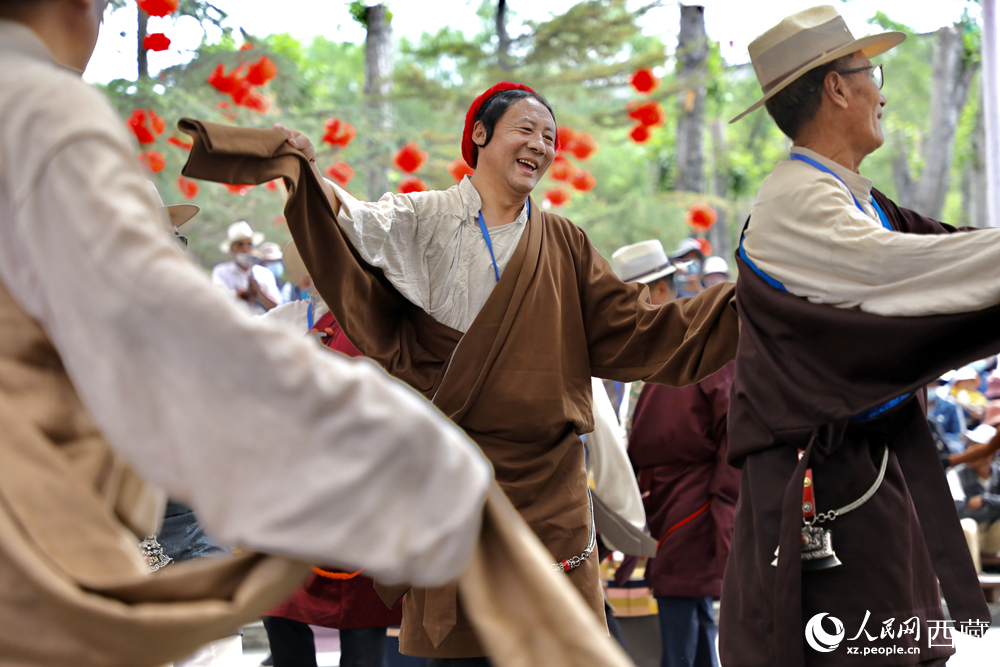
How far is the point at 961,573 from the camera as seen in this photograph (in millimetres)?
2596

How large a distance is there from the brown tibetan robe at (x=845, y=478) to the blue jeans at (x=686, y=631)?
1950 millimetres

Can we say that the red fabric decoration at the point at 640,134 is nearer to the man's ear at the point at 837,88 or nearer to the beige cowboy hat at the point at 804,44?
the beige cowboy hat at the point at 804,44

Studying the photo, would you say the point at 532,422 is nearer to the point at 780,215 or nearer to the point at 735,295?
the point at 735,295

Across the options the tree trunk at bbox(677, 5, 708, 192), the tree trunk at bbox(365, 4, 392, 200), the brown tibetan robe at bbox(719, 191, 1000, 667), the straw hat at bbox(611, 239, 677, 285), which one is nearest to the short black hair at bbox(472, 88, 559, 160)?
the brown tibetan robe at bbox(719, 191, 1000, 667)

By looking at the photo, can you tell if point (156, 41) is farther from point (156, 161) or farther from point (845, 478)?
point (845, 478)

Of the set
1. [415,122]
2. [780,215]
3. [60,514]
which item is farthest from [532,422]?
[415,122]

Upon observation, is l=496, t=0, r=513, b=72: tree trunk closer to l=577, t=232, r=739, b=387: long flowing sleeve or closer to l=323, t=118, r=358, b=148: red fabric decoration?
l=323, t=118, r=358, b=148: red fabric decoration

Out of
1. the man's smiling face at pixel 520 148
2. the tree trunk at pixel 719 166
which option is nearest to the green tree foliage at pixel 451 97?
the tree trunk at pixel 719 166

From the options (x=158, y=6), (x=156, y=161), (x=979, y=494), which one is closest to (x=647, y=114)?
(x=156, y=161)

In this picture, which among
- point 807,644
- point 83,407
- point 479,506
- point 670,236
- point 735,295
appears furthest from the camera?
point 670,236

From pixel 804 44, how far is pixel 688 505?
8.22 ft

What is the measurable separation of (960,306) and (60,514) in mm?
2116

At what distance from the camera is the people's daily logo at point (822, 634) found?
Result: 2.57m

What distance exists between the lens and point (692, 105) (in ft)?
45.5
